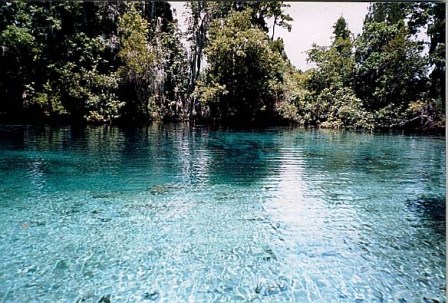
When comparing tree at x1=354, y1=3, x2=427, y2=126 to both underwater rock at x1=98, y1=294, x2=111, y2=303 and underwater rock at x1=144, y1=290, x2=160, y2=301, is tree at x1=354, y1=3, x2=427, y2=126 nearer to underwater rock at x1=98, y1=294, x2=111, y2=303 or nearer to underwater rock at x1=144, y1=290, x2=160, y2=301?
underwater rock at x1=144, y1=290, x2=160, y2=301

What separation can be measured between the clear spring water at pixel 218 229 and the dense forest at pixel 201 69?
200 inches

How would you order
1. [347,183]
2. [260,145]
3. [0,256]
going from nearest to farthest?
[0,256]
[347,183]
[260,145]

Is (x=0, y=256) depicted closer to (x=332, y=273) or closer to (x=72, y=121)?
(x=332, y=273)

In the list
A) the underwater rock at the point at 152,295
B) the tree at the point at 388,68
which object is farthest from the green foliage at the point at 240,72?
the underwater rock at the point at 152,295

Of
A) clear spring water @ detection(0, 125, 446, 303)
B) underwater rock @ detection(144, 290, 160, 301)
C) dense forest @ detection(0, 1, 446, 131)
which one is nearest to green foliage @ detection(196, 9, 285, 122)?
dense forest @ detection(0, 1, 446, 131)

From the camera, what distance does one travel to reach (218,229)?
278 centimetres

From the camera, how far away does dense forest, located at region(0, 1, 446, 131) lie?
9836 mm

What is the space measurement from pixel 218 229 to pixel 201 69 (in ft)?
32.6

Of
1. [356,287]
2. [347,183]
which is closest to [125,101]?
[347,183]

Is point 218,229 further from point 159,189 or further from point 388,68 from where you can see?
point 388,68

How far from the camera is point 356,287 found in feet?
6.46

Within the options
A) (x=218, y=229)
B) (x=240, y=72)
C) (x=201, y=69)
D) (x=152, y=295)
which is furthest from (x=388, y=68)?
(x=152, y=295)

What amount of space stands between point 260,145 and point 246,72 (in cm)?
514

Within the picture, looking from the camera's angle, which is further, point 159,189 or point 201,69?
point 201,69
